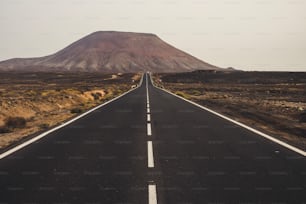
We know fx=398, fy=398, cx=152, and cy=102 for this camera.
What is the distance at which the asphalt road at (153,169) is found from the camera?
20.7 feet

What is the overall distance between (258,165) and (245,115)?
12093 mm

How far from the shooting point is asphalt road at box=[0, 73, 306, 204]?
6.31 m

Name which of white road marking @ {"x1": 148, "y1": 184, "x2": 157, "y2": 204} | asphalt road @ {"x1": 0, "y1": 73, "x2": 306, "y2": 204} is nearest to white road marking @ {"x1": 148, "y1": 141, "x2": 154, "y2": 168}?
asphalt road @ {"x1": 0, "y1": 73, "x2": 306, "y2": 204}

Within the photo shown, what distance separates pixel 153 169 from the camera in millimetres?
8188

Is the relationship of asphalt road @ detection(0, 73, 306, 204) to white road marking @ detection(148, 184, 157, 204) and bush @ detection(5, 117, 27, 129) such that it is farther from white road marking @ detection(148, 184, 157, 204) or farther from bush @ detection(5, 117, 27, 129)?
bush @ detection(5, 117, 27, 129)

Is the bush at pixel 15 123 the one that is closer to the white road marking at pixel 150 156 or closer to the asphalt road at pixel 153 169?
the asphalt road at pixel 153 169

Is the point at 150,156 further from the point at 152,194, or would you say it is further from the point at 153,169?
the point at 152,194

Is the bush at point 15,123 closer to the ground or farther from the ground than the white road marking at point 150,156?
farther from the ground

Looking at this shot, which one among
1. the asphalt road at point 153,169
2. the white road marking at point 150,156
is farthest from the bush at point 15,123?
the white road marking at point 150,156

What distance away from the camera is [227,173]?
7.79m

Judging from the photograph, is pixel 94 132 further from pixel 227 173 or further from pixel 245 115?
pixel 245 115

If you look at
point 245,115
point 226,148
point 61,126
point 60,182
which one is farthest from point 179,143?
point 245,115

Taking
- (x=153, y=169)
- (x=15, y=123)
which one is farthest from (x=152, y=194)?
(x=15, y=123)

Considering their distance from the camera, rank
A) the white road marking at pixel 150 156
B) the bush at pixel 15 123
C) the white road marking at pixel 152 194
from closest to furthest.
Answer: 1. the white road marking at pixel 152 194
2. the white road marking at pixel 150 156
3. the bush at pixel 15 123
